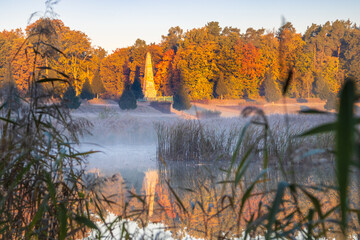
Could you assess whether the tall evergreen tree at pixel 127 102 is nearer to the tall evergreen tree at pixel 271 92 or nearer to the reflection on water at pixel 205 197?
the tall evergreen tree at pixel 271 92

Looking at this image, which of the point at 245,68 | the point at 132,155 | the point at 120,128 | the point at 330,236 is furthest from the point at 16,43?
the point at 330,236

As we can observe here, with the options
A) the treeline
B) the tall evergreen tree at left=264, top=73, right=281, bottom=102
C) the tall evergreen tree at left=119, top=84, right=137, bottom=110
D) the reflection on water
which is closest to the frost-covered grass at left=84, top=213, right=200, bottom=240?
the reflection on water

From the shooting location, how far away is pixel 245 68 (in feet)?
120

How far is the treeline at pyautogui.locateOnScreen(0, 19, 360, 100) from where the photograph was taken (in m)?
34.7

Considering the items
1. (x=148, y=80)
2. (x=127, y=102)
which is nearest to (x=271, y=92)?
(x=148, y=80)

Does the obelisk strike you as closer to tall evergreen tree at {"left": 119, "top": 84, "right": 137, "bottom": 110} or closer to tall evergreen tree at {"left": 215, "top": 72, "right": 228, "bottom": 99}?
tall evergreen tree at {"left": 215, "top": 72, "right": 228, "bottom": 99}

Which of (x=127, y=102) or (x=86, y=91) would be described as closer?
(x=127, y=102)

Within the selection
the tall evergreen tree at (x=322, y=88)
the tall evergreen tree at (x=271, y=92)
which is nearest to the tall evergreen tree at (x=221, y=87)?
the tall evergreen tree at (x=271, y=92)

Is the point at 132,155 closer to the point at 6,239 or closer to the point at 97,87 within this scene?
the point at 6,239

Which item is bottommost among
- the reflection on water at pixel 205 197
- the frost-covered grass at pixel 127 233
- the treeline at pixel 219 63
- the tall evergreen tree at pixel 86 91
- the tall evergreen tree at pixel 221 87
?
the reflection on water at pixel 205 197

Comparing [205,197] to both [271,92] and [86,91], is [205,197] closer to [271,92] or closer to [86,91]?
[86,91]

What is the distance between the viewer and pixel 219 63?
3653 centimetres

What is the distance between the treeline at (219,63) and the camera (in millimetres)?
34656

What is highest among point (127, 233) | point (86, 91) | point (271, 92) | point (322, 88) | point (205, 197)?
point (322, 88)
